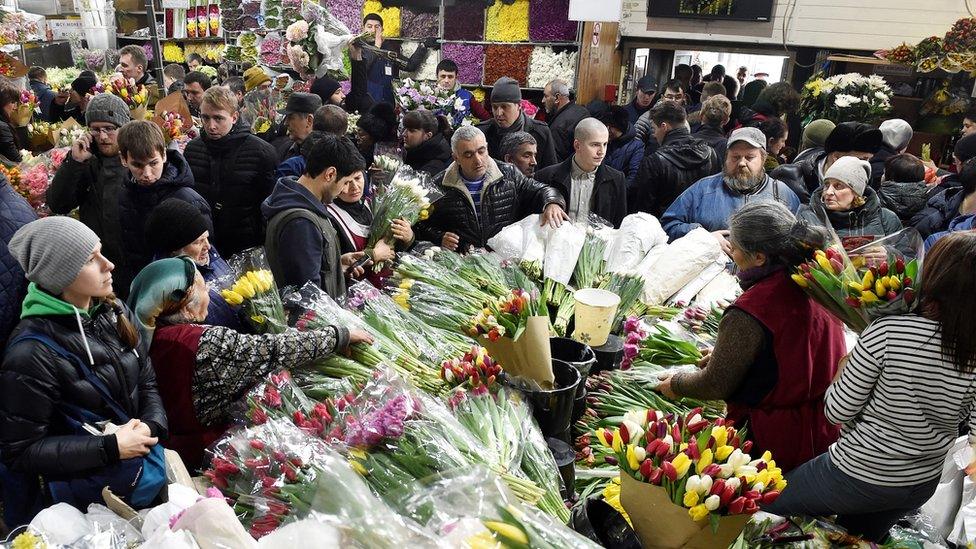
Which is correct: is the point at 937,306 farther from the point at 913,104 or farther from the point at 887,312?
the point at 913,104

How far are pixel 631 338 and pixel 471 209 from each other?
1.32 metres

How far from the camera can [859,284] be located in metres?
1.85

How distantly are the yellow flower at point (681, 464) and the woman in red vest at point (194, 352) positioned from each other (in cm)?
113

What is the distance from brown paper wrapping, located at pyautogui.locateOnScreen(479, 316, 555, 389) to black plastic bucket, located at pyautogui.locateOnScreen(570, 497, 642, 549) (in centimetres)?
42

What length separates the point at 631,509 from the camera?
1.48m

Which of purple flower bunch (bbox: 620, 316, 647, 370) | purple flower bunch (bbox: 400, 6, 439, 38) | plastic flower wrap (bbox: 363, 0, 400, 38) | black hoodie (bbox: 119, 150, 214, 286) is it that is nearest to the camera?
purple flower bunch (bbox: 620, 316, 647, 370)

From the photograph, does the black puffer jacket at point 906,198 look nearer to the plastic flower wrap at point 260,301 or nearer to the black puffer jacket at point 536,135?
the black puffer jacket at point 536,135

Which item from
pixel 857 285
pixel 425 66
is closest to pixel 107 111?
pixel 857 285

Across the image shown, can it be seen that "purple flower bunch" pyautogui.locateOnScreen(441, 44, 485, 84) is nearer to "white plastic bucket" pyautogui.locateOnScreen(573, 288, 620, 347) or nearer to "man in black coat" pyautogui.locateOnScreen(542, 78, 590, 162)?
"man in black coat" pyautogui.locateOnScreen(542, 78, 590, 162)

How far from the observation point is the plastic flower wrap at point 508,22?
751cm

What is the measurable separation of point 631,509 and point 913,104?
655 centimetres

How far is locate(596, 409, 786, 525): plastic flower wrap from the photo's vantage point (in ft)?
4.35

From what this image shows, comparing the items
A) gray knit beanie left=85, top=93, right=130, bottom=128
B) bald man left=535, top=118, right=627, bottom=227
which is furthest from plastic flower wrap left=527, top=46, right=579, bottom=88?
gray knit beanie left=85, top=93, right=130, bottom=128

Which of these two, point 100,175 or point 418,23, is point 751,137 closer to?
point 100,175
